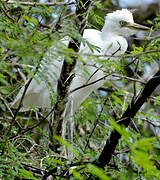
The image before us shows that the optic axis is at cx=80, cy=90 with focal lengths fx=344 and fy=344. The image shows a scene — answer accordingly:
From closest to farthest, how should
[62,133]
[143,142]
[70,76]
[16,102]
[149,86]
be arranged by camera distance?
[143,142]
[149,86]
[70,76]
[62,133]
[16,102]

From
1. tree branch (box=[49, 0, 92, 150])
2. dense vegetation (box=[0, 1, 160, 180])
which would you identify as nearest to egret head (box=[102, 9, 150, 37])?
dense vegetation (box=[0, 1, 160, 180])

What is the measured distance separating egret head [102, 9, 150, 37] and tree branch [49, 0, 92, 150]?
0.65 meters

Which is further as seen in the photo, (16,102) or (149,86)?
(16,102)

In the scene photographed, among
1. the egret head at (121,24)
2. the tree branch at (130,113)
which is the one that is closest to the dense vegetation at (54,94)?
the tree branch at (130,113)

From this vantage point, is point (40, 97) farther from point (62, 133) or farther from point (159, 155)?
point (159, 155)

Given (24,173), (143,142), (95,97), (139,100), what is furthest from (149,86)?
(95,97)

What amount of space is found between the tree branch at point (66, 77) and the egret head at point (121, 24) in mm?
648

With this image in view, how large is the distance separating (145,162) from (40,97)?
5.22 ft

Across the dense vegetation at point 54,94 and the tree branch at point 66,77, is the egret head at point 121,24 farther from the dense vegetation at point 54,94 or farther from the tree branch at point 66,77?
the tree branch at point 66,77

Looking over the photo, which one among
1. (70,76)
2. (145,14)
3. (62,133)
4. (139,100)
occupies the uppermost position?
(145,14)

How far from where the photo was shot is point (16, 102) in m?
2.18

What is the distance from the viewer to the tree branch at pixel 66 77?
1504mm

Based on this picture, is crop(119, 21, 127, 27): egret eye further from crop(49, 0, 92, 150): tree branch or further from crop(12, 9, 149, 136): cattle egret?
crop(49, 0, 92, 150): tree branch

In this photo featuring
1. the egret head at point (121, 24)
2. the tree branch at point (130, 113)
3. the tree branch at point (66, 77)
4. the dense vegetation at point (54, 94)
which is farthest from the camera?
the egret head at point (121, 24)
